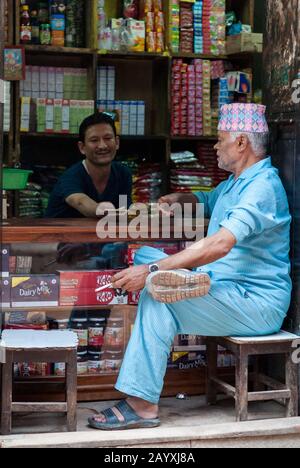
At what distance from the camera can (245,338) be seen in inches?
139

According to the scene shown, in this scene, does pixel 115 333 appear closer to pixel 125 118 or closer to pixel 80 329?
pixel 80 329

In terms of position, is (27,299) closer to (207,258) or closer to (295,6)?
(207,258)

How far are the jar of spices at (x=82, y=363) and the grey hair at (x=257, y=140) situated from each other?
3.85ft

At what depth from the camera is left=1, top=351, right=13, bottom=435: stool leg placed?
336 cm

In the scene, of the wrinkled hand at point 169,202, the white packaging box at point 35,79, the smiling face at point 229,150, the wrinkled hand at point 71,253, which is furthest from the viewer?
the white packaging box at point 35,79

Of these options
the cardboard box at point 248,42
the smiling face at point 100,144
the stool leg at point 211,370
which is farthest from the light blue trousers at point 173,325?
the cardboard box at point 248,42

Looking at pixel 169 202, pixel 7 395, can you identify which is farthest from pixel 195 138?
pixel 7 395

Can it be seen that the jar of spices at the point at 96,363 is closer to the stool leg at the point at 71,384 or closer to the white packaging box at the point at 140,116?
the stool leg at the point at 71,384

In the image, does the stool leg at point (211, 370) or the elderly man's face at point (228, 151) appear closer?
the elderly man's face at point (228, 151)

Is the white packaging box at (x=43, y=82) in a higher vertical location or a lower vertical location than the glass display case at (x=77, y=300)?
higher

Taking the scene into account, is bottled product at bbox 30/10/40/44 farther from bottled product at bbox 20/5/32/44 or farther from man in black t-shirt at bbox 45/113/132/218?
man in black t-shirt at bbox 45/113/132/218

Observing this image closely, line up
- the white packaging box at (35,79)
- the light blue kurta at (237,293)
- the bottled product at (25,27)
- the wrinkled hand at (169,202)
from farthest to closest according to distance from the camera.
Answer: the white packaging box at (35,79), the bottled product at (25,27), the wrinkled hand at (169,202), the light blue kurta at (237,293)

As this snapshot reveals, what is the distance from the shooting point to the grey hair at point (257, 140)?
12.2 ft
